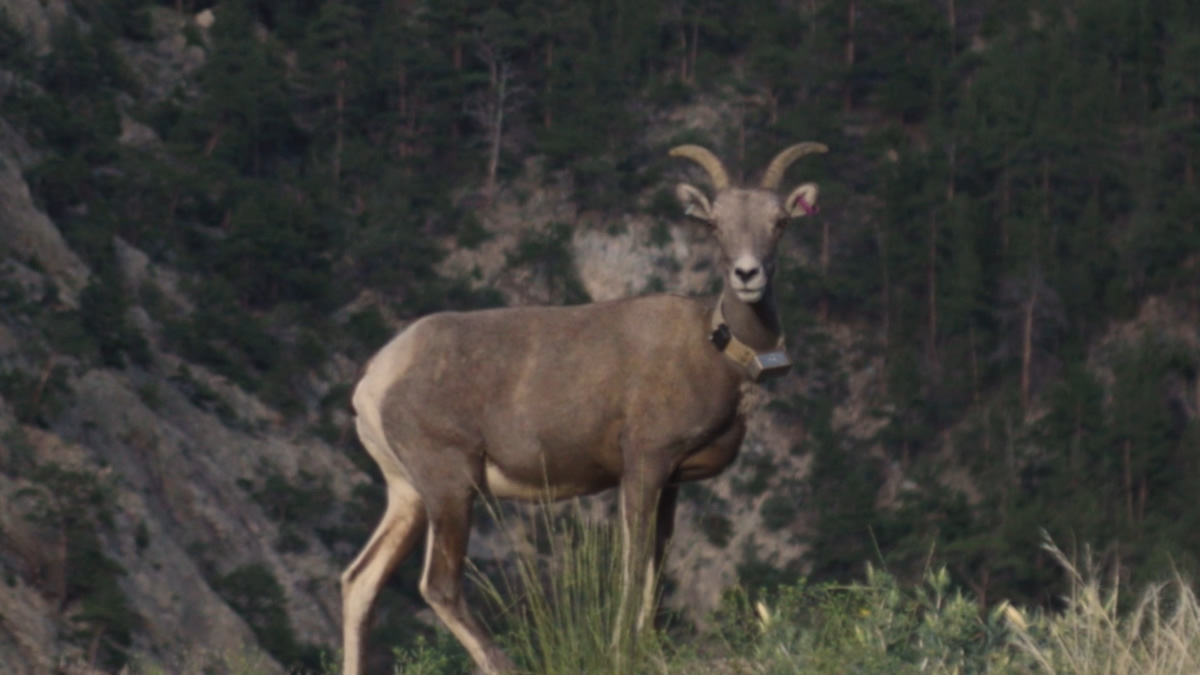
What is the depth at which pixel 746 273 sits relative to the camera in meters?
8.23

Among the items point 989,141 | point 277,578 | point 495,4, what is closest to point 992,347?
point 989,141

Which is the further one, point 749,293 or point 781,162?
point 781,162

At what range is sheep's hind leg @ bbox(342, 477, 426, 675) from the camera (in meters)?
8.41

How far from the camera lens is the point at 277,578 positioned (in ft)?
99.5

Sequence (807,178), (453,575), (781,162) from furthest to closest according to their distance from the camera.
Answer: (807,178) → (781,162) → (453,575)

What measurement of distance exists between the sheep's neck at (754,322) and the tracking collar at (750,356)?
43mm

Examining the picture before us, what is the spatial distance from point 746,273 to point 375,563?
81.5 inches

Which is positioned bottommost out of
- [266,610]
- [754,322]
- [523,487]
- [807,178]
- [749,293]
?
[266,610]

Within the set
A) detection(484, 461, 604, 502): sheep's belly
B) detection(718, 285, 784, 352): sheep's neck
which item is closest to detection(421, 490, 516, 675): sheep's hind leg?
detection(484, 461, 604, 502): sheep's belly

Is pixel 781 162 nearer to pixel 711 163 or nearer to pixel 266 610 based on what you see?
pixel 711 163

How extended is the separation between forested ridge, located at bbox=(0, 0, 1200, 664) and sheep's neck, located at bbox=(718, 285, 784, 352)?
2515 centimetres

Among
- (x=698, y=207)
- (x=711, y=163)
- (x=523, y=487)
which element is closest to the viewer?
(x=523, y=487)

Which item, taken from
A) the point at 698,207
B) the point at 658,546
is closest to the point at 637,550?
the point at 658,546

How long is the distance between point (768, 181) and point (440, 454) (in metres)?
2.16
